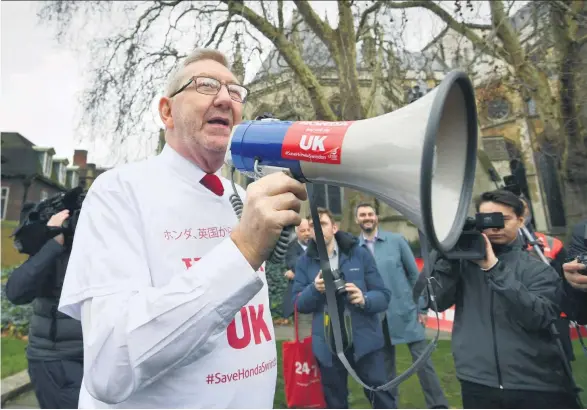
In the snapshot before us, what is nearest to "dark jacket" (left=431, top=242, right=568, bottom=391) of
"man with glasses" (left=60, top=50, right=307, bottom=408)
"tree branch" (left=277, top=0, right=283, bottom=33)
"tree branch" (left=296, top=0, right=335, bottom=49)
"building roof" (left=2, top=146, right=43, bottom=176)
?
"man with glasses" (left=60, top=50, right=307, bottom=408)

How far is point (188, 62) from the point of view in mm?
1486

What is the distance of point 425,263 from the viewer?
1372 millimetres

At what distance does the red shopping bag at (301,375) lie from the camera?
377cm

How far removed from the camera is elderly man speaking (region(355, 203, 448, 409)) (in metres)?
4.19

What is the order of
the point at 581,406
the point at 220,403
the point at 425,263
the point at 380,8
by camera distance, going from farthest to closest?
the point at 380,8
the point at 581,406
the point at 425,263
the point at 220,403

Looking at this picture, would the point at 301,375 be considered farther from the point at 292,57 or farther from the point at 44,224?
the point at 292,57

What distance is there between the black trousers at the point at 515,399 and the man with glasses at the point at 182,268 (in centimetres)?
170

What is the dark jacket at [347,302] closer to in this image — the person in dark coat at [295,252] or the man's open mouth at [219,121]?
the person in dark coat at [295,252]

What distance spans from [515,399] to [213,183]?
210 cm

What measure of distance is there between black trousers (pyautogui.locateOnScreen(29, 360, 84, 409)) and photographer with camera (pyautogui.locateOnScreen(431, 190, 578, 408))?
2239 millimetres

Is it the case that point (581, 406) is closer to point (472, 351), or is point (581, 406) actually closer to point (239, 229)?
point (472, 351)

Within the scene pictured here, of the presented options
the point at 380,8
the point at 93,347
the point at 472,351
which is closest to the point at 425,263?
the point at 93,347

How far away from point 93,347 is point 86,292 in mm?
133

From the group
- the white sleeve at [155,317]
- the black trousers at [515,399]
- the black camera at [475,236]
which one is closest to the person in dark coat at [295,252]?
the black trousers at [515,399]
